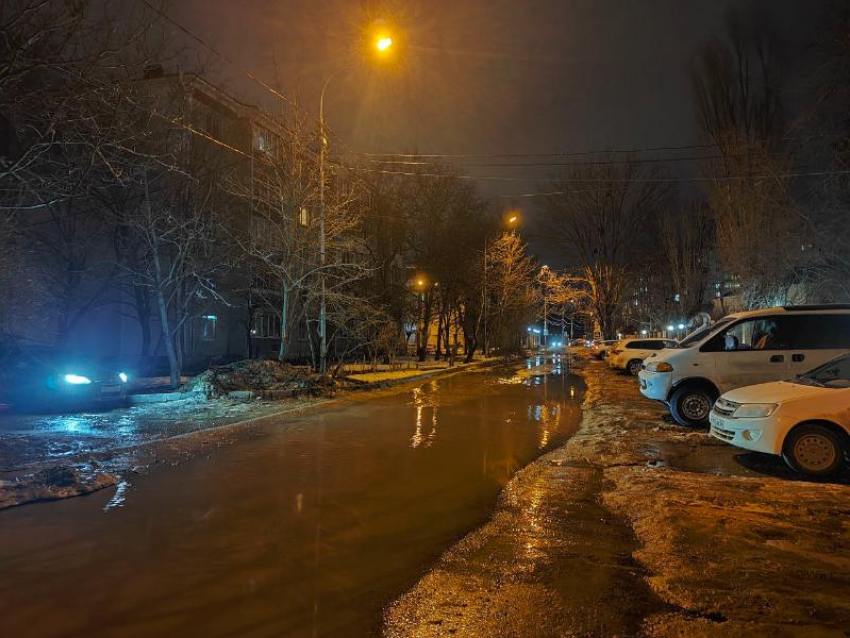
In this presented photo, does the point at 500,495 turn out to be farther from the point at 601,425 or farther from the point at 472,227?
the point at 472,227

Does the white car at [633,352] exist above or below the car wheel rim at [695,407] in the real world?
above

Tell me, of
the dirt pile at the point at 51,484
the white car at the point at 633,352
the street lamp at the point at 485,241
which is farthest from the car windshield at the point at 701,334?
the street lamp at the point at 485,241

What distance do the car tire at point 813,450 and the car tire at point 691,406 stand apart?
4131mm

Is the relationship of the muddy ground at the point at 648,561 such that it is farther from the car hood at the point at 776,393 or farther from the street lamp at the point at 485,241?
the street lamp at the point at 485,241

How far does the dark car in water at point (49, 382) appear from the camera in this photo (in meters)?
13.6

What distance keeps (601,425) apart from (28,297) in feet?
59.5

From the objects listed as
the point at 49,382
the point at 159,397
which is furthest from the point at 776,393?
the point at 49,382

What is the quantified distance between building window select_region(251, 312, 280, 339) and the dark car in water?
56.1ft

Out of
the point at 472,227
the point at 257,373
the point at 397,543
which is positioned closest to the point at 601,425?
the point at 397,543

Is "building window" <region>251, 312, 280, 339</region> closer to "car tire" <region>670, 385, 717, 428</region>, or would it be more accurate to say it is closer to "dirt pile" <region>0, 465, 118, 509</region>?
"car tire" <region>670, 385, 717, 428</region>

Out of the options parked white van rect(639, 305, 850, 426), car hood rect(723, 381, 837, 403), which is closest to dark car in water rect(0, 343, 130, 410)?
parked white van rect(639, 305, 850, 426)

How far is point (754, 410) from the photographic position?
7875 mm

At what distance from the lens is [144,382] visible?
19797 mm

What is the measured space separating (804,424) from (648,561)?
415 cm
